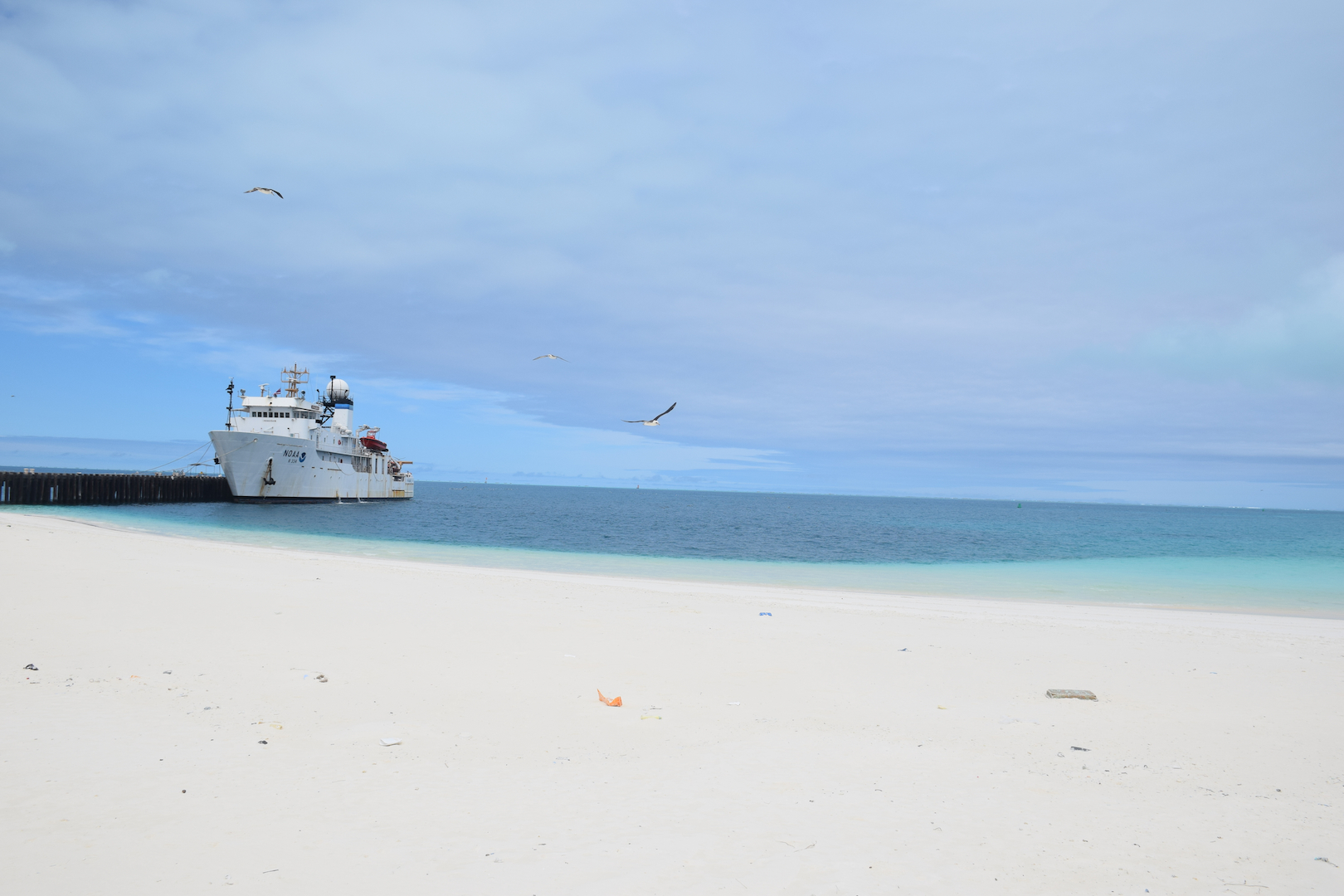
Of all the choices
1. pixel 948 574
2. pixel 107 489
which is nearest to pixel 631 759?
pixel 948 574

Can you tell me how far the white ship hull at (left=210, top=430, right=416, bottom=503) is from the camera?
53.9 meters

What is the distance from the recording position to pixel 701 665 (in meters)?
8.59

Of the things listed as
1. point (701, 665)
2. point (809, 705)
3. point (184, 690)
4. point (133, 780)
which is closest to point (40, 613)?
point (184, 690)

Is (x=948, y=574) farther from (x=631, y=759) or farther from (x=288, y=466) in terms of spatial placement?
(x=288, y=466)

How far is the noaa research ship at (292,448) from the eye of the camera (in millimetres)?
54312

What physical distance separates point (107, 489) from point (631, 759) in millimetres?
66395

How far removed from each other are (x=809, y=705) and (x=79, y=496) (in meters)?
65.1

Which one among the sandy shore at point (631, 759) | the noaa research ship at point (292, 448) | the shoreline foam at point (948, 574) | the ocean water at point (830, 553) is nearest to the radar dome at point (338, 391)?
the noaa research ship at point (292, 448)

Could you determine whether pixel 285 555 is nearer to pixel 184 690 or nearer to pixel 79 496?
pixel 184 690

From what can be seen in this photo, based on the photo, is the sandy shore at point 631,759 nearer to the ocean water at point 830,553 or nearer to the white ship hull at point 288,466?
the ocean water at point 830,553

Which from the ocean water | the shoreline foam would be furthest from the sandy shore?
the ocean water

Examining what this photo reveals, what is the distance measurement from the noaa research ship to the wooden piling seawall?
3547 mm

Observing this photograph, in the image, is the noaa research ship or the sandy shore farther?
the noaa research ship

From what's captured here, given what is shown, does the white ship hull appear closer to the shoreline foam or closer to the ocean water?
the ocean water
